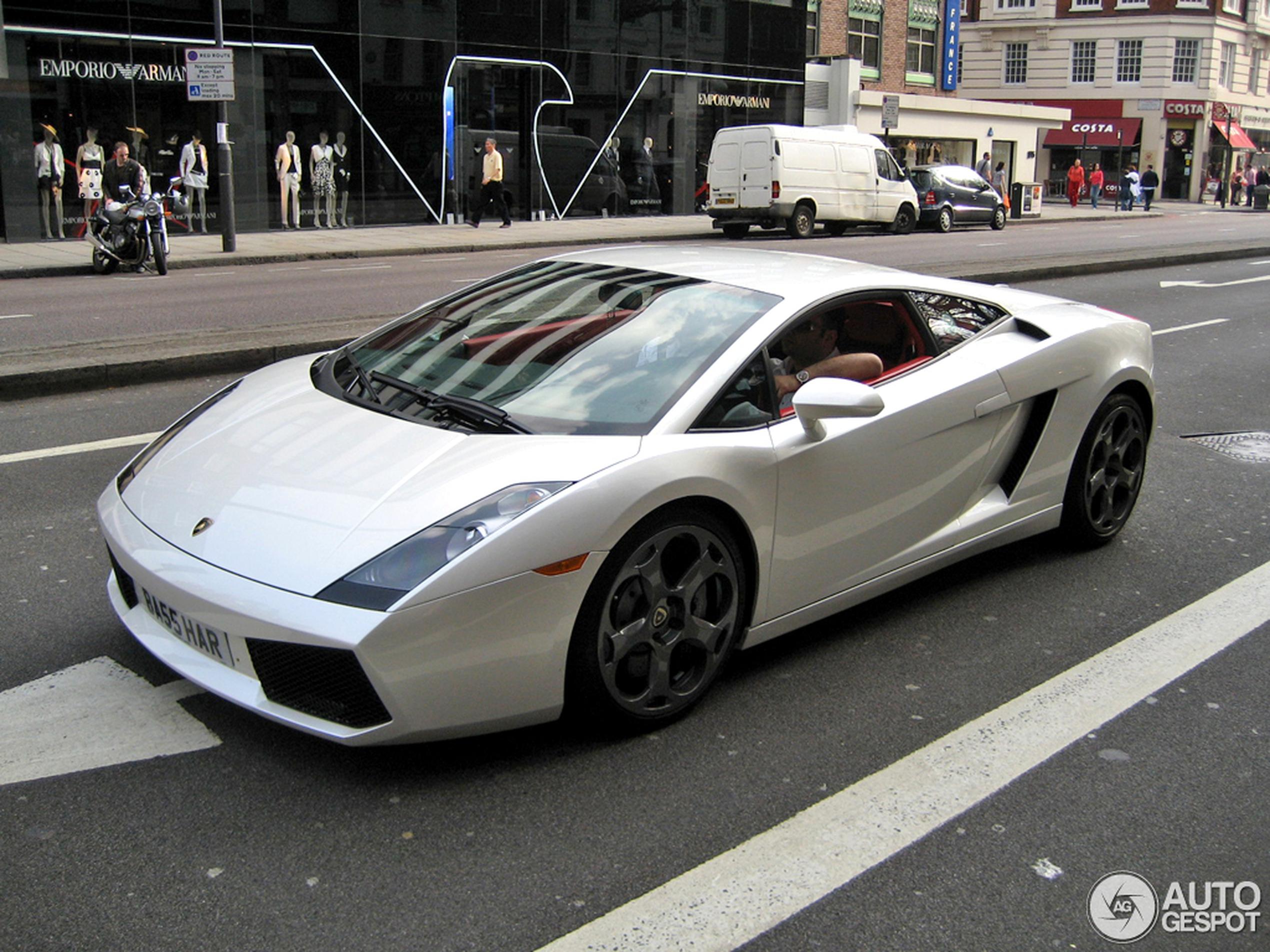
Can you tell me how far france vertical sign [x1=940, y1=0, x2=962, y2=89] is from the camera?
43781 millimetres

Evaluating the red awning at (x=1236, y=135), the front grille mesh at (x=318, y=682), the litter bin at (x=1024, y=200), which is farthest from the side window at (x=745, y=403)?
the red awning at (x=1236, y=135)

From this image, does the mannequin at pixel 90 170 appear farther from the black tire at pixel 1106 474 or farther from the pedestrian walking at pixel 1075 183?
the pedestrian walking at pixel 1075 183

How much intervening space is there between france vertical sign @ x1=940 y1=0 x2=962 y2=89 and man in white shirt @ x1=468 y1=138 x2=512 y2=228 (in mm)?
23582

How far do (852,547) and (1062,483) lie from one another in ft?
4.56

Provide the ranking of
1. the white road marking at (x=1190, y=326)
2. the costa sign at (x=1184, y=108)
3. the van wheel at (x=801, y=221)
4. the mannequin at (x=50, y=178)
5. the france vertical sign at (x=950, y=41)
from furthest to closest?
1. the costa sign at (x=1184, y=108)
2. the france vertical sign at (x=950, y=41)
3. the van wheel at (x=801, y=221)
4. the mannequin at (x=50, y=178)
5. the white road marking at (x=1190, y=326)

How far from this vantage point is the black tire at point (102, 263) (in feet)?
57.1

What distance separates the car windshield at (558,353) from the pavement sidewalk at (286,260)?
4.74m

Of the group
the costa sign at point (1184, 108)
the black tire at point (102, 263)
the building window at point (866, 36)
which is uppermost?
the building window at point (866, 36)

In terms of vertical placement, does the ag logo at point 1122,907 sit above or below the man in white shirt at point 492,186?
below

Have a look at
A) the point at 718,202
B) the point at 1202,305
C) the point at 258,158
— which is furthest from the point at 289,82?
the point at 1202,305

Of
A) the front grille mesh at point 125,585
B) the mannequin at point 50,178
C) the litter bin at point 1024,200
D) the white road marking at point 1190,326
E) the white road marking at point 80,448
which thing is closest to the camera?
the front grille mesh at point 125,585

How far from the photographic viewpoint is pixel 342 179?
2580 cm

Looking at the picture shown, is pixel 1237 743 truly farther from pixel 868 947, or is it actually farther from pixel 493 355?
pixel 493 355

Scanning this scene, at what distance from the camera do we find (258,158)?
2444cm
